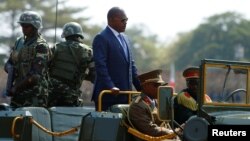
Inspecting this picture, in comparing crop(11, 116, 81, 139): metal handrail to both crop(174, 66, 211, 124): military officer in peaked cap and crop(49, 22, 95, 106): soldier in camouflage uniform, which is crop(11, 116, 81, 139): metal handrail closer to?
crop(174, 66, 211, 124): military officer in peaked cap

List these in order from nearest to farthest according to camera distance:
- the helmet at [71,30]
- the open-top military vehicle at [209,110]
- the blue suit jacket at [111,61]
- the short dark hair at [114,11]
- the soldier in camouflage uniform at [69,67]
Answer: the open-top military vehicle at [209,110] → the blue suit jacket at [111,61] → the short dark hair at [114,11] → the soldier in camouflage uniform at [69,67] → the helmet at [71,30]

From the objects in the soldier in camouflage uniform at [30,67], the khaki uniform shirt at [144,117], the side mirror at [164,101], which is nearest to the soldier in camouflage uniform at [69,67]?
the soldier in camouflage uniform at [30,67]

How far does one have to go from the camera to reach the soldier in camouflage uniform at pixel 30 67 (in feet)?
42.1

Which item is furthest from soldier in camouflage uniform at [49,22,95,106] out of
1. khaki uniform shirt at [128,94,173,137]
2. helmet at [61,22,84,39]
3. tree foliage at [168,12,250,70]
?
tree foliage at [168,12,250,70]

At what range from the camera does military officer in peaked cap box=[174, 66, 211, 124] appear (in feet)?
37.2

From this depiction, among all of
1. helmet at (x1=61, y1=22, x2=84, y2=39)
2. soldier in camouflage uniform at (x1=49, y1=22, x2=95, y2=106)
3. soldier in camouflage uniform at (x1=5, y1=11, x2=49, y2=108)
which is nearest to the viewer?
soldier in camouflage uniform at (x1=5, y1=11, x2=49, y2=108)

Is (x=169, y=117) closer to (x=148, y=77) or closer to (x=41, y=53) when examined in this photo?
(x=148, y=77)

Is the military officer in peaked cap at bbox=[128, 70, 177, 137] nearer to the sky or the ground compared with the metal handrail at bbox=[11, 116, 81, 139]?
nearer to the sky

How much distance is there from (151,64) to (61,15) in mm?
56182

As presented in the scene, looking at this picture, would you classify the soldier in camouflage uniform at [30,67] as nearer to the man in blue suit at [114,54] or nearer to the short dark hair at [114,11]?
the man in blue suit at [114,54]

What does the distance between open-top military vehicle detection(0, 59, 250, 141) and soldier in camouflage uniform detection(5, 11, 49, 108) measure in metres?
0.44

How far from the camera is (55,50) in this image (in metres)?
13.3

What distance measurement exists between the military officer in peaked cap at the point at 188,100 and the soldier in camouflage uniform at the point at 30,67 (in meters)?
1.87

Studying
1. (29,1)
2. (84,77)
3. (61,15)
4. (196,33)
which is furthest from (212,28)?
(84,77)
